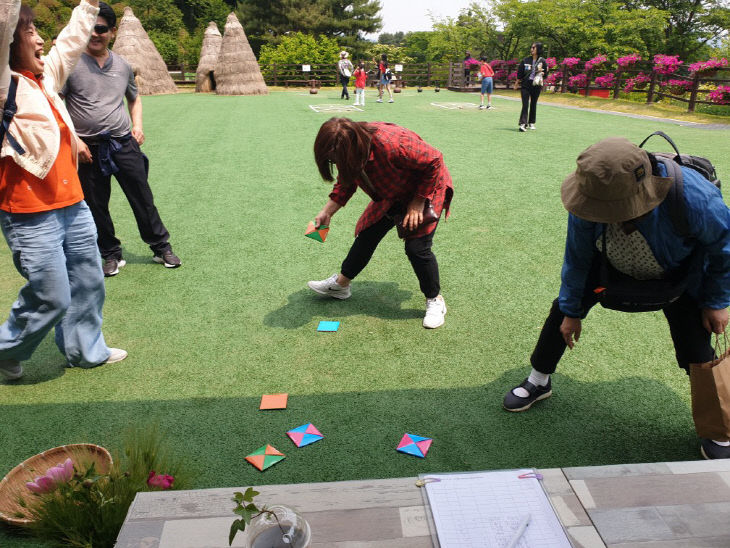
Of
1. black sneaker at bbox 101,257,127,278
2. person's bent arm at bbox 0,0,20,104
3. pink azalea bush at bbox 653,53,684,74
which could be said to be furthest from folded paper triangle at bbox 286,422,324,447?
pink azalea bush at bbox 653,53,684,74

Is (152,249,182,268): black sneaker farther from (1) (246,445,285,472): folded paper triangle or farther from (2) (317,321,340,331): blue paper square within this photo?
(1) (246,445,285,472): folded paper triangle

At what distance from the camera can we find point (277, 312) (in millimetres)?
3656

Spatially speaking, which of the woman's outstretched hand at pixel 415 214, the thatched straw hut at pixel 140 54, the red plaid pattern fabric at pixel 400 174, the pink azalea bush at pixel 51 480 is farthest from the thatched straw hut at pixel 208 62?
the pink azalea bush at pixel 51 480

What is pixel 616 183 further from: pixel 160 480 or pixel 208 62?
pixel 208 62

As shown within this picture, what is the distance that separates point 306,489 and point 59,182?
1859 millimetres

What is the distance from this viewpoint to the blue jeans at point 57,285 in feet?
8.00

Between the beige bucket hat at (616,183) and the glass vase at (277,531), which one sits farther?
the beige bucket hat at (616,183)

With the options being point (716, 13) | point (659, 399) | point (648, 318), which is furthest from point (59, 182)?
point (716, 13)

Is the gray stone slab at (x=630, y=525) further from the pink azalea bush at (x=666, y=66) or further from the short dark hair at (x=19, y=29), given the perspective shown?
the pink azalea bush at (x=666, y=66)

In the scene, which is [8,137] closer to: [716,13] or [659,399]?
[659,399]

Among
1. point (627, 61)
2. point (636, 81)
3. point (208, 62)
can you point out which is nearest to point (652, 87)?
point (636, 81)

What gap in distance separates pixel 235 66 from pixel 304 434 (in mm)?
22747

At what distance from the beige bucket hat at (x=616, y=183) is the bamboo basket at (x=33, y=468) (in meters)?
2.01

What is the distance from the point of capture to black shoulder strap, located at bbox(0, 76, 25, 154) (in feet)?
7.34
